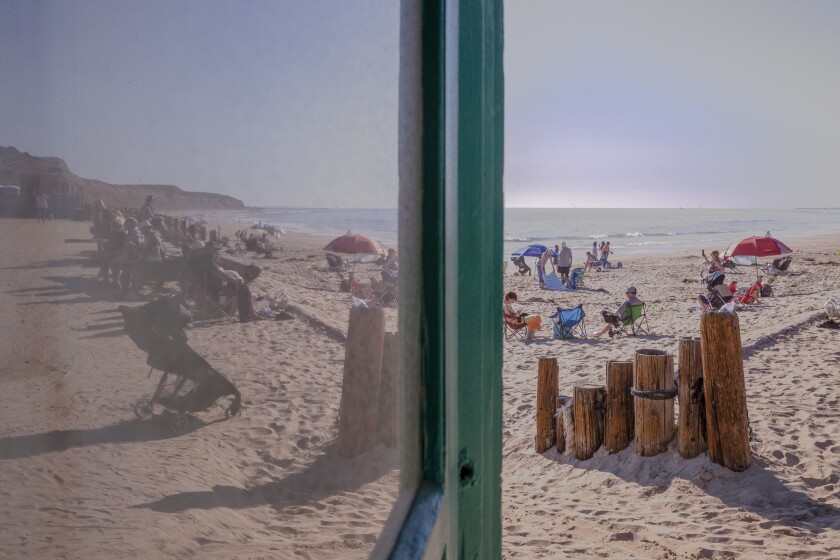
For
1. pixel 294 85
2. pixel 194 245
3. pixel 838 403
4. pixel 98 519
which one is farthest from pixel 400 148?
pixel 838 403

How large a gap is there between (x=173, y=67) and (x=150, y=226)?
111mm

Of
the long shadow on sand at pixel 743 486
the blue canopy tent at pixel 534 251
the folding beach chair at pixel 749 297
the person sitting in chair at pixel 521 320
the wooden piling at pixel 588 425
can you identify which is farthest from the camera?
the blue canopy tent at pixel 534 251

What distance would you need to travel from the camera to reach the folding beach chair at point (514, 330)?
10734 mm

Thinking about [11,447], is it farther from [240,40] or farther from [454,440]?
[454,440]

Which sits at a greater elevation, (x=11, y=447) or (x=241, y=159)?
(x=241, y=159)

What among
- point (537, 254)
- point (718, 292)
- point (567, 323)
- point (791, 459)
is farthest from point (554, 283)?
point (791, 459)

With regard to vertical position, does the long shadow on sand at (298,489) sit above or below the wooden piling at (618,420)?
above

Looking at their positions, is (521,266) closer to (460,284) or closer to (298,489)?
(460,284)

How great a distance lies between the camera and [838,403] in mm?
6391

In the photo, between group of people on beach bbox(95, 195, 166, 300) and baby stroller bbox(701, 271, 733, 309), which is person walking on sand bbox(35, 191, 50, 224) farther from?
baby stroller bbox(701, 271, 733, 309)

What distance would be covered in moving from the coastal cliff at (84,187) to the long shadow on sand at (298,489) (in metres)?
0.19

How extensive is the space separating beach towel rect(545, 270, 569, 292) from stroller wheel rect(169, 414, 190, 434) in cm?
1794

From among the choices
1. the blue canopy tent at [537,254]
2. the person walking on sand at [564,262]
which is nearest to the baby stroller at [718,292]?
the person walking on sand at [564,262]

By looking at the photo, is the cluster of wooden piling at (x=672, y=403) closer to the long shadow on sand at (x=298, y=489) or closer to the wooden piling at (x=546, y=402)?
the wooden piling at (x=546, y=402)
